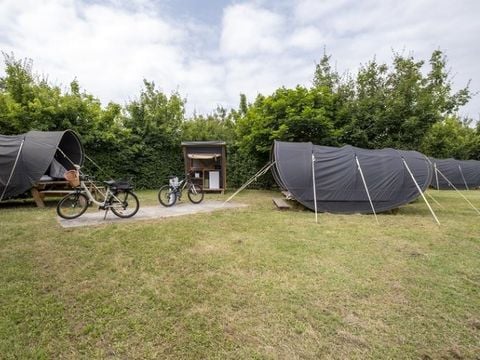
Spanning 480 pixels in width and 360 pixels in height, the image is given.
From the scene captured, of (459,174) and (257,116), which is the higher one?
(257,116)

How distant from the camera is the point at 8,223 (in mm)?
4992

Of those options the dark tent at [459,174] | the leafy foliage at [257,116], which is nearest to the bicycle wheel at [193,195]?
the leafy foliage at [257,116]

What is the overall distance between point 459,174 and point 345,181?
1411 cm

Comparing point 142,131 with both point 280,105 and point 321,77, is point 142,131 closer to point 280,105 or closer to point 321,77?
point 280,105

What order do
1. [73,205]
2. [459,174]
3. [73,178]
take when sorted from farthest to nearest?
[459,174] < [73,178] < [73,205]

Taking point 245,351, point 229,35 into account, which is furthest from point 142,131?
point 245,351

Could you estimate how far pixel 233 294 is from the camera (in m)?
2.68

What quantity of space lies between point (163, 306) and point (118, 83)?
47.3 feet

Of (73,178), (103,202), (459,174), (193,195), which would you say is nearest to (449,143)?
(459,174)

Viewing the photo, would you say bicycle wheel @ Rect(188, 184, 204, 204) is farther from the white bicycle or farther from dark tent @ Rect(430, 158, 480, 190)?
dark tent @ Rect(430, 158, 480, 190)

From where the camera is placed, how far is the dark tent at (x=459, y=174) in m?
15.7

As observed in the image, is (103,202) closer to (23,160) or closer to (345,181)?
(23,160)

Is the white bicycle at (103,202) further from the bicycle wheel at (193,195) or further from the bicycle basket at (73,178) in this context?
the bicycle wheel at (193,195)

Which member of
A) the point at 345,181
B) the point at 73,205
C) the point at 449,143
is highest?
the point at 449,143
